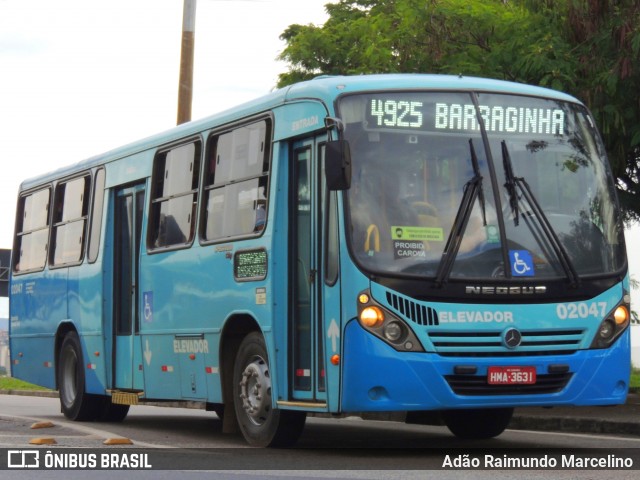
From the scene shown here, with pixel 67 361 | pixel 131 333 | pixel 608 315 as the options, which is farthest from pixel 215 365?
pixel 67 361

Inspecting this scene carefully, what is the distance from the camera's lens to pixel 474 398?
1109 centimetres

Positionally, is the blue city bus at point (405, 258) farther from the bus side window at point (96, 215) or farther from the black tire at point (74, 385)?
the black tire at point (74, 385)

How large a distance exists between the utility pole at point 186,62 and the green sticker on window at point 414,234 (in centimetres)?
1281

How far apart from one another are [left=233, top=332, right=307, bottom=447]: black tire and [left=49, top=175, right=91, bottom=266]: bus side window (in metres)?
5.50

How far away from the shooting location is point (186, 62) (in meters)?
24.0

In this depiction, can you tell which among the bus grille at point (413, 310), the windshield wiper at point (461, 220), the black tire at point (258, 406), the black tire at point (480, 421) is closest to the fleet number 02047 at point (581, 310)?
the windshield wiper at point (461, 220)

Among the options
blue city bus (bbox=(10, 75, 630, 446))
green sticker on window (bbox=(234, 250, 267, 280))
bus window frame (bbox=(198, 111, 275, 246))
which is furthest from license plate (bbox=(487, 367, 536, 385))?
bus window frame (bbox=(198, 111, 275, 246))

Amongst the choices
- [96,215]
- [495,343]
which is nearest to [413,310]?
[495,343]

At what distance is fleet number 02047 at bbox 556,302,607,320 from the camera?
37.4 ft

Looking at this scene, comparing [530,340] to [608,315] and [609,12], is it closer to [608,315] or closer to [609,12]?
[608,315]

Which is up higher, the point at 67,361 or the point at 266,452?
the point at 67,361

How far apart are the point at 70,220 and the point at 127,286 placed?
7.90ft

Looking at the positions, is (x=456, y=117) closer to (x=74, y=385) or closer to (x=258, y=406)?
(x=258, y=406)

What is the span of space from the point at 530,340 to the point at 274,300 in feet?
7.36
